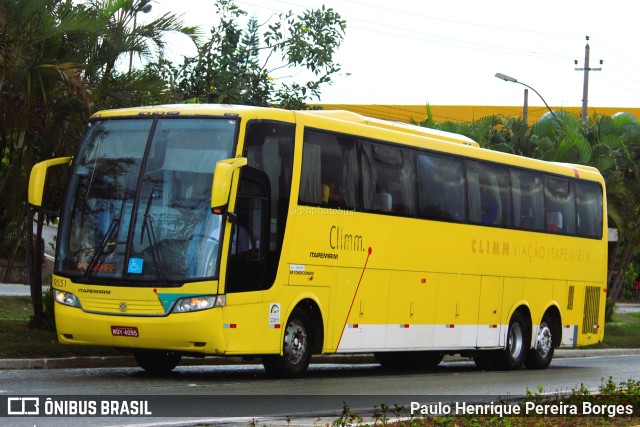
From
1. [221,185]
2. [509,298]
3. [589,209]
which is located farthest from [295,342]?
[589,209]

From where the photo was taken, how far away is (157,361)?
57.9 feet

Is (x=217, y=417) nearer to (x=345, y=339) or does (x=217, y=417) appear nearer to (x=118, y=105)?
(x=345, y=339)

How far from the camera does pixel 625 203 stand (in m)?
35.5

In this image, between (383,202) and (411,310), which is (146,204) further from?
(411,310)

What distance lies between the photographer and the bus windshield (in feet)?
51.0

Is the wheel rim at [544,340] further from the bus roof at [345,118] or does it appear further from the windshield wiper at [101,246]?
the windshield wiper at [101,246]

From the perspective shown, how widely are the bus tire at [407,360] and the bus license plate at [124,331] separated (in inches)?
295

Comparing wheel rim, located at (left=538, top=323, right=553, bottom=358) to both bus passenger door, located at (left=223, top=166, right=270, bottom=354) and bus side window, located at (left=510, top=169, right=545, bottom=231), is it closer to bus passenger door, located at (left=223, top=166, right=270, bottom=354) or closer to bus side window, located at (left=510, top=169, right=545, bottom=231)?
bus side window, located at (left=510, top=169, right=545, bottom=231)

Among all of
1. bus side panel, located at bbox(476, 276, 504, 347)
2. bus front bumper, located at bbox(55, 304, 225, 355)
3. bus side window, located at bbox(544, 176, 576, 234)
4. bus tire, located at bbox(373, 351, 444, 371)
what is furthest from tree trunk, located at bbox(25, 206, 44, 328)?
bus side window, located at bbox(544, 176, 576, 234)

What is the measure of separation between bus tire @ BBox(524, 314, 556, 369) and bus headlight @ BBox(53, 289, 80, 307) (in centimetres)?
1047

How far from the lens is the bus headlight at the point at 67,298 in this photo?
16.0 meters

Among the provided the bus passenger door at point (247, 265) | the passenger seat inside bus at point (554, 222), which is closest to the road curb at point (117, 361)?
the bus passenger door at point (247, 265)

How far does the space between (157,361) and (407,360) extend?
644 centimetres

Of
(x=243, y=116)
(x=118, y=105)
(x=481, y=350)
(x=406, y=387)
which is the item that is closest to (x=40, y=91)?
(x=118, y=105)
